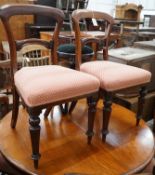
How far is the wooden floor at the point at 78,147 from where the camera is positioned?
1141mm

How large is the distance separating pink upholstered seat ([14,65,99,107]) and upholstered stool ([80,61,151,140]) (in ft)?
0.29

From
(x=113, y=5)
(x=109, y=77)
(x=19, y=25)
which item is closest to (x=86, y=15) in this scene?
(x=109, y=77)

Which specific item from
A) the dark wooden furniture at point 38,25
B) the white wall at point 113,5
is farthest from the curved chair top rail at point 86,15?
the white wall at point 113,5

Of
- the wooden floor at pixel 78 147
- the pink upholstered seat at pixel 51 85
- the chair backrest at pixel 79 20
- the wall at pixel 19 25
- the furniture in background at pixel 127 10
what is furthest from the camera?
the furniture in background at pixel 127 10

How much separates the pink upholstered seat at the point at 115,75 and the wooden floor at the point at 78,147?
13.9 inches

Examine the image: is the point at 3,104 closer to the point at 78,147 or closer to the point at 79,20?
the point at 78,147

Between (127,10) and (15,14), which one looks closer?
(15,14)

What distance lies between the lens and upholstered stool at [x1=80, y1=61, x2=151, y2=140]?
1.23m

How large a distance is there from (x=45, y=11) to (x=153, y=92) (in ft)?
4.35

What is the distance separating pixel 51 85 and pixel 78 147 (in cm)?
47

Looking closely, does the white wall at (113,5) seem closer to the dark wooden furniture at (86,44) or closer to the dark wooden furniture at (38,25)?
the dark wooden furniture at (38,25)

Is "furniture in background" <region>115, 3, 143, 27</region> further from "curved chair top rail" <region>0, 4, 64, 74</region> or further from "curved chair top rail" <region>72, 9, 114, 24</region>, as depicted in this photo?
"curved chair top rail" <region>0, 4, 64, 74</region>

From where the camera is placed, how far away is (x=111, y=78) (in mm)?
1234

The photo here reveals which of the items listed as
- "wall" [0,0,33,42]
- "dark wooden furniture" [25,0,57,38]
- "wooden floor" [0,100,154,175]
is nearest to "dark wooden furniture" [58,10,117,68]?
"wooden floor" [0,100,154,175]
